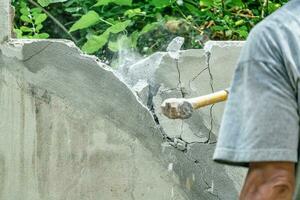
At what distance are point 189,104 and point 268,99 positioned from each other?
793 mm

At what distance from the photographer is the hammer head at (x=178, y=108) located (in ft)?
7.59

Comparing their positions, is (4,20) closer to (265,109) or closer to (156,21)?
(156,21)

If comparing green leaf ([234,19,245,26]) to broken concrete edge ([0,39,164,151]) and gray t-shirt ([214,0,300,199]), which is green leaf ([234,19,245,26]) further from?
gray t-shirt ([214,0,300,199])

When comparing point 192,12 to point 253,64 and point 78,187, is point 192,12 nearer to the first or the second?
point 78,187

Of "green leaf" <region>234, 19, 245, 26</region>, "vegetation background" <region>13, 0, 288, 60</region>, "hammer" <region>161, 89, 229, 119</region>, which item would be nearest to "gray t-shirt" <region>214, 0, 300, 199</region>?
"hammer" <region>161, 89, 229, 119</region>

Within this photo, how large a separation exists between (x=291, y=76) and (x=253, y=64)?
0.08 meters

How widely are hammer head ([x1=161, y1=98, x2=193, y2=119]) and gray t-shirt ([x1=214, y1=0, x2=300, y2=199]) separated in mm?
742

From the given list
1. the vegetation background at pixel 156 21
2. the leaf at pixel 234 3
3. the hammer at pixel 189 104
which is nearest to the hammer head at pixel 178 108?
the hammer at pixel 189 104

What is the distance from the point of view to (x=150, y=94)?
146 inches

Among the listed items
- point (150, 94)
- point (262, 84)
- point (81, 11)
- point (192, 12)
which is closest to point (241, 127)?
point (262, 84)

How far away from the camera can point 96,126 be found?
3.67 m

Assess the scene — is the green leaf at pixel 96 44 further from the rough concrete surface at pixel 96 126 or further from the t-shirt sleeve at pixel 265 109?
the t-shirt sleeve at pixel 265 109

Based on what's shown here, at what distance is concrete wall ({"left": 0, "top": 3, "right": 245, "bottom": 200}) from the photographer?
3646mm

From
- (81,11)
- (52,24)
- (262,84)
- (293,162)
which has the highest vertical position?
(262,84)
